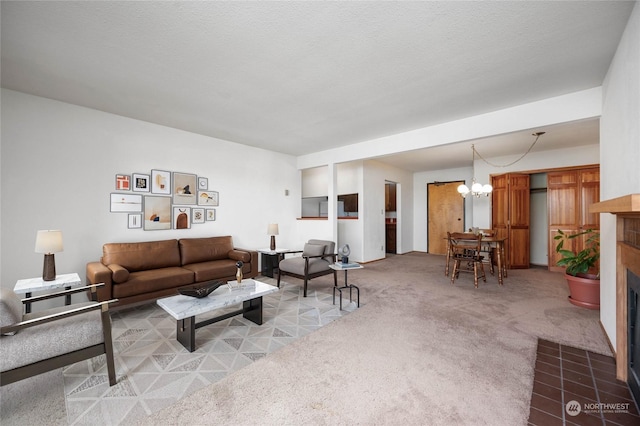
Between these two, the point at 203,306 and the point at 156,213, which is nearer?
the point at 203,306

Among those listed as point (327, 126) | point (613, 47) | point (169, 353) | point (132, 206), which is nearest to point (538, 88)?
point (613, 47)

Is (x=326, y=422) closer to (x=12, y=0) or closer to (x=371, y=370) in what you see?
(x=371, y=370)

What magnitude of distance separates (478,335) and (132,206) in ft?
15.3

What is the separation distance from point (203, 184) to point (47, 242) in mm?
2259

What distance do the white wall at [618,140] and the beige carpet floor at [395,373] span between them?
1.89 feet

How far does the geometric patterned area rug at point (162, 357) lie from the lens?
5.45 ft

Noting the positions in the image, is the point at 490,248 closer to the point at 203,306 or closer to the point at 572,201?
the point at 572,201

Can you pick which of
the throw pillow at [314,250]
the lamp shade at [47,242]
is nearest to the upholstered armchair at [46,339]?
the lamp shade at [47,242]

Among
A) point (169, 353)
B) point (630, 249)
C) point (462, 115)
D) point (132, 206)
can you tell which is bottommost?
point (169, 353)

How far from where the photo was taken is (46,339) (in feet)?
5.48

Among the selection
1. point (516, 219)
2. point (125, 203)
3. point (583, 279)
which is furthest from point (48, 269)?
point (516, 219)

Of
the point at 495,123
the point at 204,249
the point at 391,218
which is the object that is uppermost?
the point at 495,123

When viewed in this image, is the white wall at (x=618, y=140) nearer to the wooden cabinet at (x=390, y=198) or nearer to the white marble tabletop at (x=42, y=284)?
the white marble tabletop at (x=42, y=284)

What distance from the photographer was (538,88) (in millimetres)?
2859
